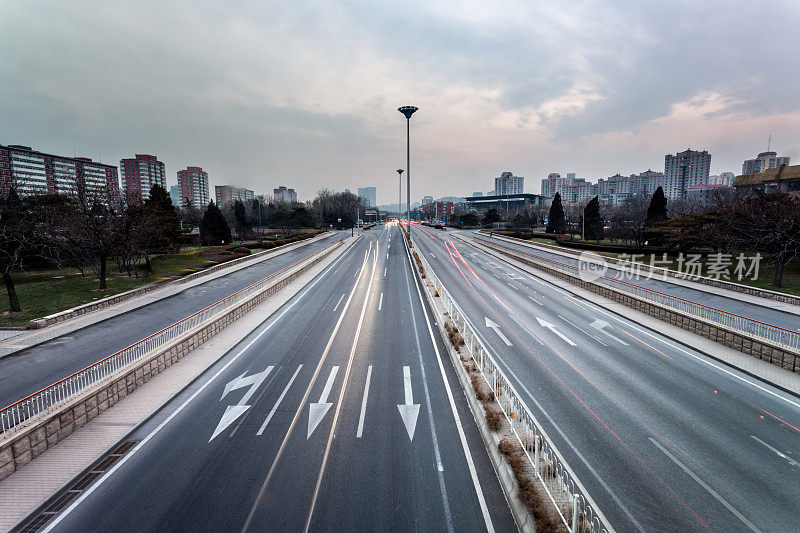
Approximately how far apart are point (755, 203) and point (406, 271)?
30.6 metres

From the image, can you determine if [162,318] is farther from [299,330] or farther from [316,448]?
[316,448]

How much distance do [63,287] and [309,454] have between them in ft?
95.1

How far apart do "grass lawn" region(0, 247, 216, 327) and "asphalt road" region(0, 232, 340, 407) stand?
4148mm

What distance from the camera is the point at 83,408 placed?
9.65 m

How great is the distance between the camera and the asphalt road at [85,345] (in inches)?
471

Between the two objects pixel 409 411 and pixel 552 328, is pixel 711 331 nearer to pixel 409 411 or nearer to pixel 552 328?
pixel 552 328

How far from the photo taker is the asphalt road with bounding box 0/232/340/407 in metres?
12.0

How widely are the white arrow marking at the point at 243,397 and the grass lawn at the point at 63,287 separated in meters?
14.1

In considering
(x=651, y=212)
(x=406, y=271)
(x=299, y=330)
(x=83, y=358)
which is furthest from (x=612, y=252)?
(x=83, y=358)

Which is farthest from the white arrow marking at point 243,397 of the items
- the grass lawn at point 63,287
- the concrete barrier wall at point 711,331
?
the concrete barrier wall at point 711,331

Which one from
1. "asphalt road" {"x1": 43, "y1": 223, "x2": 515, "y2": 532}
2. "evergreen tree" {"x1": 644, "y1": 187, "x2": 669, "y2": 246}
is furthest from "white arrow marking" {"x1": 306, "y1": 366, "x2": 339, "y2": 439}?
"evergreen tree" {"x1": 644, "y1": 187, "x2": 669, "y2": 246}

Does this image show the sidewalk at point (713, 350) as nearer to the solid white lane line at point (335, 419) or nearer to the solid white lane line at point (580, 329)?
the solid white lane line at point (580, 329)

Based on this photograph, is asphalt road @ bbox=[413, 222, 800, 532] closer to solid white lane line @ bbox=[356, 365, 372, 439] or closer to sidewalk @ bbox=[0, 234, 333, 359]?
solid white lane line @ bbox=[356, 365, 372, 439]

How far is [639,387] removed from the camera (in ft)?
38.8
